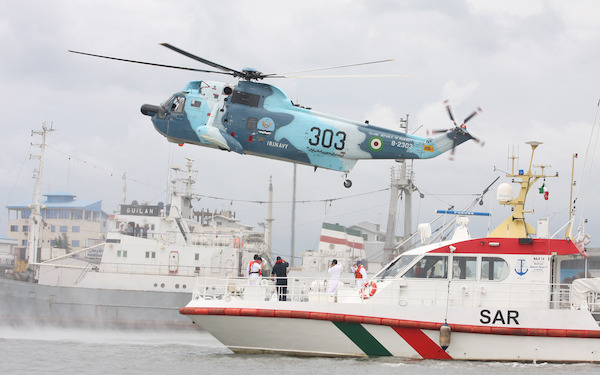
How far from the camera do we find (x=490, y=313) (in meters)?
14.9

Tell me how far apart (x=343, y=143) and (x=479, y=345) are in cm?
733

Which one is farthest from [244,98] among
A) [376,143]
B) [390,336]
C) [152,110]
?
[390,336]

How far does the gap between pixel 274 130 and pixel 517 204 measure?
6.86m

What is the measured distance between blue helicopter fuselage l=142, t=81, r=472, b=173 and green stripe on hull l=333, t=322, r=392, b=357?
21.2ft

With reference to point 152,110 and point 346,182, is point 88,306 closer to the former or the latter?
point 152,110

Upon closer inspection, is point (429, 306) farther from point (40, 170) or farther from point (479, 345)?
point (40, 170)

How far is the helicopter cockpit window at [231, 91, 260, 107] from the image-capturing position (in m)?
20.7

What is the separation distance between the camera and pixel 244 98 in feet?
68.0

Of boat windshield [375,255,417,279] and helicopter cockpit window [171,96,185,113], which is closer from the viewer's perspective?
boat windshield [375,255,417,279]

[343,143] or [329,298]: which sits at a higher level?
[343,143]

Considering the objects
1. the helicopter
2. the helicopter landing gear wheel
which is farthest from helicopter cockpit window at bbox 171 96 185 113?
the helicopter landing gear wheel

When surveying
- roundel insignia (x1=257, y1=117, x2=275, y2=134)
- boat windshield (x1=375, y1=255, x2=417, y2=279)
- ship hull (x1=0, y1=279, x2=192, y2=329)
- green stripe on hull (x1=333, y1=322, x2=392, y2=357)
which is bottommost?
ship hull (x1=0, y1=279, x2=192, y2=329)

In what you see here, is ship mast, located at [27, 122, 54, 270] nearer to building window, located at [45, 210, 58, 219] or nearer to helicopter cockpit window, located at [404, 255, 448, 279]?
helicopter cockpit window, located at [404, 255, 448, 279]

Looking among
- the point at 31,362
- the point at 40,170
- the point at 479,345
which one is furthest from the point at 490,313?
the point at 40,170
